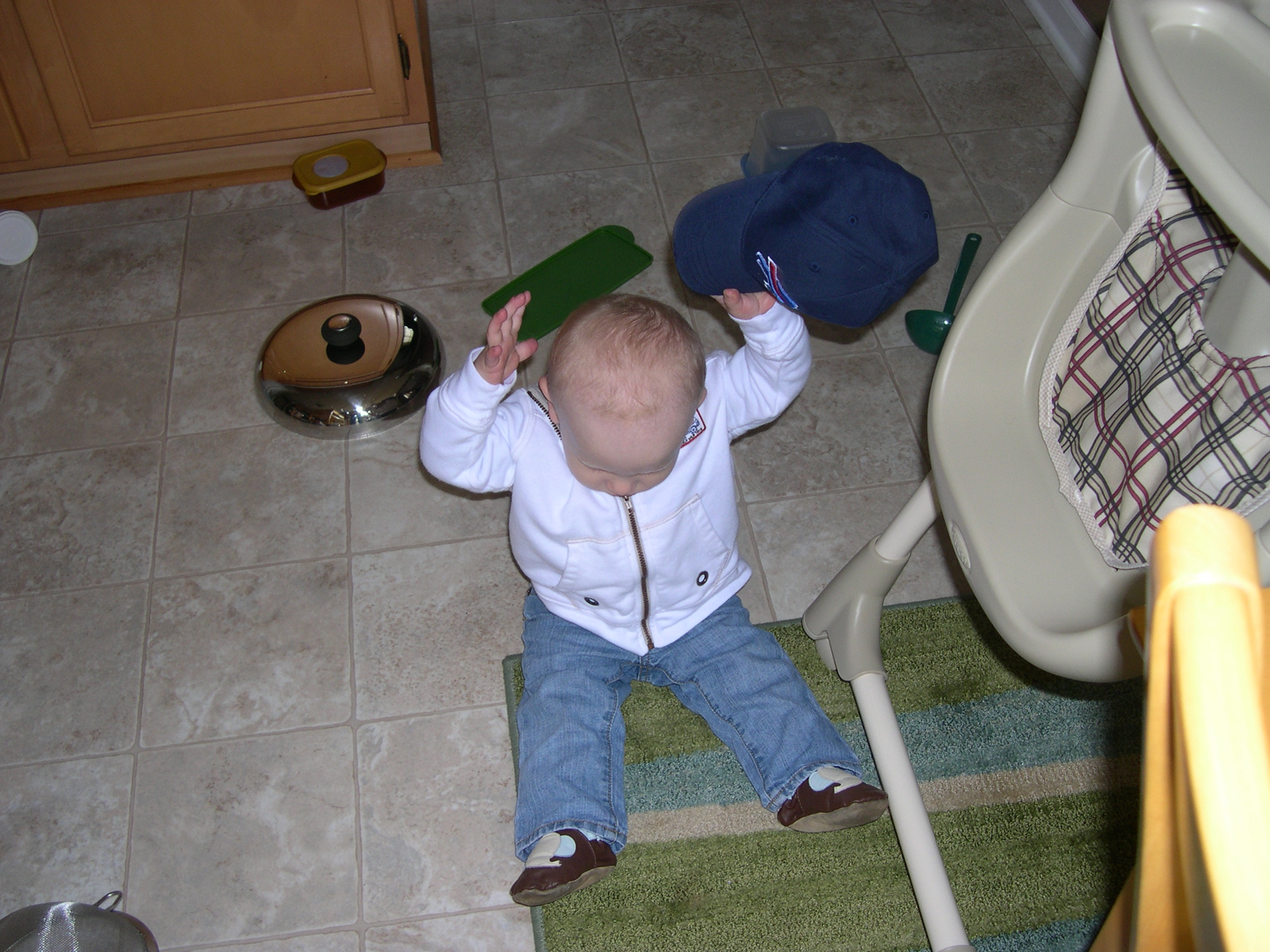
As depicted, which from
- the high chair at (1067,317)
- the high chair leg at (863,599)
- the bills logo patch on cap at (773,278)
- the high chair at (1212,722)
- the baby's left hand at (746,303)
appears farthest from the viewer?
the high chair leg at (863,599)

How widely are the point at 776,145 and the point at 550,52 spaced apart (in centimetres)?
64

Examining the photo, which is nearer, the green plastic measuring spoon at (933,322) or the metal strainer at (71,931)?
the metal strainer at (71,931)

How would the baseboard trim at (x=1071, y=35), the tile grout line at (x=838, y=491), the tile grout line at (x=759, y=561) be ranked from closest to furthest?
the tile grout line at (x=759, y=561), the tile grout line at (x=838, y=491), the baseboard trim at (x=1071, y=35)

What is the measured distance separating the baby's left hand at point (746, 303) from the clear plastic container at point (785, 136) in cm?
93

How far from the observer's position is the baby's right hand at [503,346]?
896 millimetres

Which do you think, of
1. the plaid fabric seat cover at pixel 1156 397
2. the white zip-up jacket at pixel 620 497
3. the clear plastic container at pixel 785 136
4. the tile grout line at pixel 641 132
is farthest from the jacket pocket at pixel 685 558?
the clear plastic container at pixel 785 136

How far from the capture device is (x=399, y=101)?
6.09 ft

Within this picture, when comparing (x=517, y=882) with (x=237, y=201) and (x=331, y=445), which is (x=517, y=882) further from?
(x=237, y=201)

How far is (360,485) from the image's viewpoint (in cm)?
148

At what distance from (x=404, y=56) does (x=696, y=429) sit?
1.18 m

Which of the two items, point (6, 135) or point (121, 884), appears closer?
point (121, 884)

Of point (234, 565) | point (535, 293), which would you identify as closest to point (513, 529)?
point (234, 565)

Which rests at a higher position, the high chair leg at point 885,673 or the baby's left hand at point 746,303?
the baby's left hand at point 746,303

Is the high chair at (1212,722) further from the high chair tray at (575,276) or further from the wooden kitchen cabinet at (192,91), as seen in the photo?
the wooden kitchen cabinet at (192,91)
